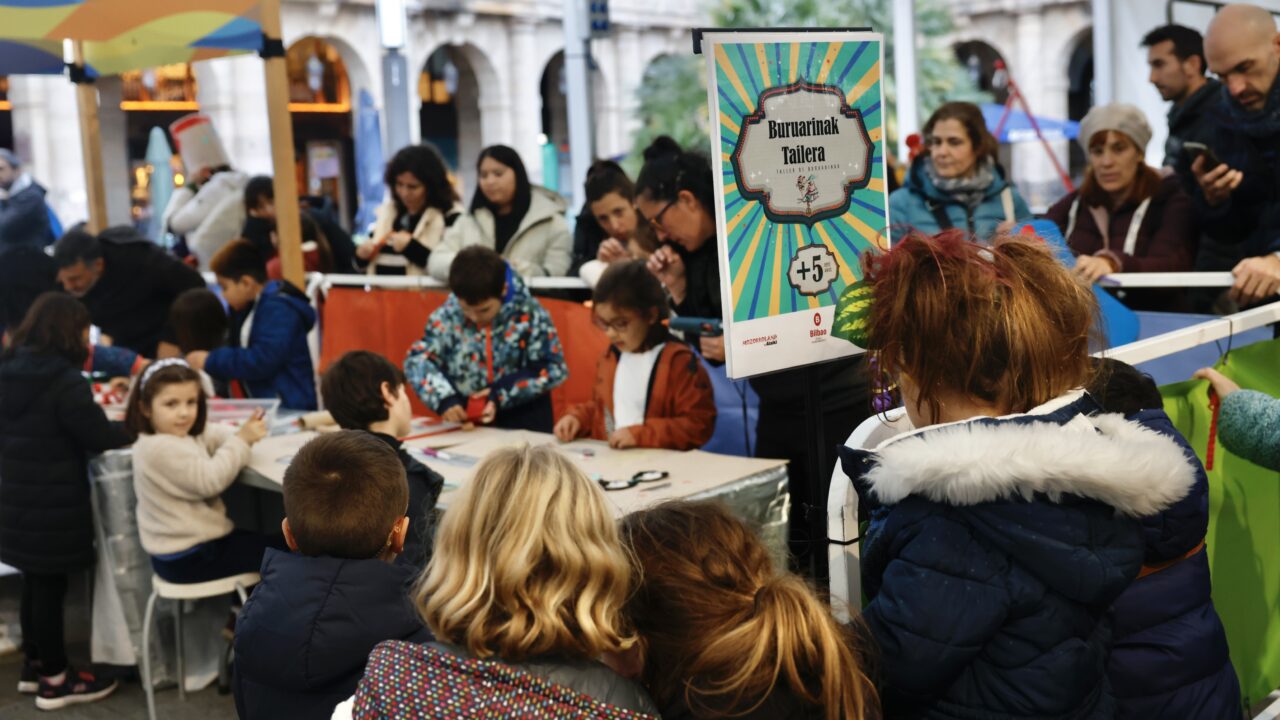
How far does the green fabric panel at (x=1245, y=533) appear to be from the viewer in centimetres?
328

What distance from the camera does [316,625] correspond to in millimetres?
2684

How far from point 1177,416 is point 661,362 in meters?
1.78

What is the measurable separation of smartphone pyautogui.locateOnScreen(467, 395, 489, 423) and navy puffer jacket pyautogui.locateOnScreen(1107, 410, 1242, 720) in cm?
306

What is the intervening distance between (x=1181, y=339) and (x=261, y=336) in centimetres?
426

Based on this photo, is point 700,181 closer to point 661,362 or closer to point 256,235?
point 661,362

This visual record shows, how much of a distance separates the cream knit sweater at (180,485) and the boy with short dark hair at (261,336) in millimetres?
1335

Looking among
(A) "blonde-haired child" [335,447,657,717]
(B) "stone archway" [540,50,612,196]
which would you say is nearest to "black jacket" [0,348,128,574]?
(A) "blonde-haired child" [335,447,657,717]

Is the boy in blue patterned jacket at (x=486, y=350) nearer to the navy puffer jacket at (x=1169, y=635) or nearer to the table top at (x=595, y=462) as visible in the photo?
the table top at (x=595, y=462)

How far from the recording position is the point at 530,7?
2845cm

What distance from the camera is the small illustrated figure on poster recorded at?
9.45 ft

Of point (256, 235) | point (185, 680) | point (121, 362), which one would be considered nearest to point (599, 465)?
point (185, 680)

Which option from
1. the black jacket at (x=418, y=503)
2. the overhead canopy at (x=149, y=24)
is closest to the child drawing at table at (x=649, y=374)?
the black jacket at (x=418, y=503)

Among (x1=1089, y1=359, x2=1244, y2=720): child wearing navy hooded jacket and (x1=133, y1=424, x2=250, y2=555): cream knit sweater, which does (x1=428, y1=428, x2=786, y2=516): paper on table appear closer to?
(x1=133, y1=424, x2=250, y2=555): cream knit sweater

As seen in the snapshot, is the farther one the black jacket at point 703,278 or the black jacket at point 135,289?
the black jacket at point 135,289
